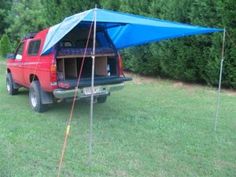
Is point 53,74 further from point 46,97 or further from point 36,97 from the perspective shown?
point 36,97

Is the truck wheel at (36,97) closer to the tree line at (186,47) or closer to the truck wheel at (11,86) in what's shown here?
the truck wheel at (11,86)

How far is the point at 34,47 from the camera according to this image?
8984mm

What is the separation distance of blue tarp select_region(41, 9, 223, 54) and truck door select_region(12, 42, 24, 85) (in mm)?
1863

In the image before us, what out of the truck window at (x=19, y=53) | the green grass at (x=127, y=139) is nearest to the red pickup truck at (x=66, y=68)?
the truck window at (x=19, y=53)

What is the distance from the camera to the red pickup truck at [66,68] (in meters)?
7.57

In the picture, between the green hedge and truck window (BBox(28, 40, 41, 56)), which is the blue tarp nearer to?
truck window (BBox(28, 40, 41, 56))

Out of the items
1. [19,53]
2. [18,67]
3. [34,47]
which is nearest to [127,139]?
[34,47]

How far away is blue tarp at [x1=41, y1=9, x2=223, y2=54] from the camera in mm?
5781

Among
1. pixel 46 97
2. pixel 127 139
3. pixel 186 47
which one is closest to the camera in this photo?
pixel 127 139

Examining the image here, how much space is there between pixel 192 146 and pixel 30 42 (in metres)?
5.09

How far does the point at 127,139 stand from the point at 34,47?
383 centimetres

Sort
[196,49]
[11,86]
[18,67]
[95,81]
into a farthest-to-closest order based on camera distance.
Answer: [196,49]
[11,86]
[18,67]
[95,81]

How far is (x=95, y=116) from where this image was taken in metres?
8.15

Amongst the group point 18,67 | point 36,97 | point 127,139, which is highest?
point 18,67
